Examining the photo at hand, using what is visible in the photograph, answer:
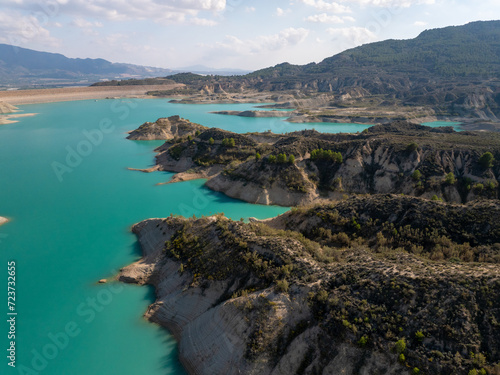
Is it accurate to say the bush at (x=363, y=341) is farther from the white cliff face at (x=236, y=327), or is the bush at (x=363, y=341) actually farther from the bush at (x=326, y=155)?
the bush at (x=326, y=155)

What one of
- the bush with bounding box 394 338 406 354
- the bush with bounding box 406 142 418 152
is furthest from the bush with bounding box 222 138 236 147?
the bush with bounding box 394 338 406 354

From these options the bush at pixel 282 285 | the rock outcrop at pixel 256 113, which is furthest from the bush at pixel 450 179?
the rock outcrop at pixel 256 113

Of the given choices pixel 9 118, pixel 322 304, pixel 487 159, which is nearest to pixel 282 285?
pixel 322 304

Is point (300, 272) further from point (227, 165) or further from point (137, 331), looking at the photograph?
point (227, 165)

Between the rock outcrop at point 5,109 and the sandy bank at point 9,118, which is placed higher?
the rock outcrop at point 5,109

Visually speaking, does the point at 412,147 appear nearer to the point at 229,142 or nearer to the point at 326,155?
the point at 326,155

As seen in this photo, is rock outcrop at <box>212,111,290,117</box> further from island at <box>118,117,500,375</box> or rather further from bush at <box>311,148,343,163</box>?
island at <box>118,117,500,375</box>

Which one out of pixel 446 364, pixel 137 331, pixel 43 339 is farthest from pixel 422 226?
pixel 43 339
